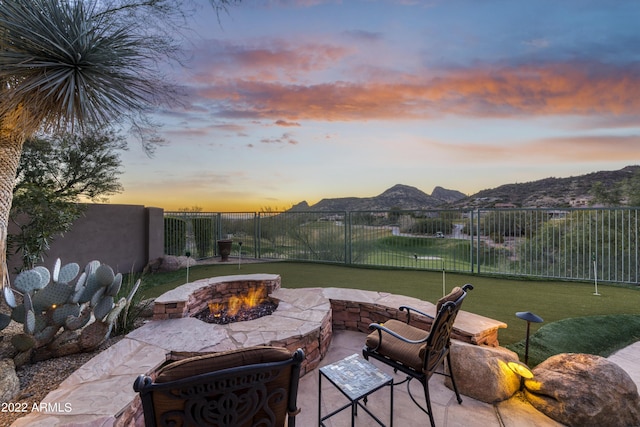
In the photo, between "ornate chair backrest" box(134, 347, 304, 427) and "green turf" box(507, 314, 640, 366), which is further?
"green turf" box(507, 314, 640, 366)

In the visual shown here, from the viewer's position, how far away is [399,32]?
517 centimetres

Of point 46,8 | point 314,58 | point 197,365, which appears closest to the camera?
point 197,365

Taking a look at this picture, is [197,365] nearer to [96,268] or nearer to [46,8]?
[96,268]

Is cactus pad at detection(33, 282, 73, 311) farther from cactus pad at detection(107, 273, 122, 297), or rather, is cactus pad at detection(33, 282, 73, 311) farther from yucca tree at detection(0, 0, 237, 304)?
yucca tree at detection(0, 0, 237, 304)

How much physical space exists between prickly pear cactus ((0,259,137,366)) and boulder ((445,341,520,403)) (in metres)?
3.23

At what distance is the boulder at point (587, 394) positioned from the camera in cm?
179

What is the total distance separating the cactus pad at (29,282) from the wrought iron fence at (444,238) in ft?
14.6

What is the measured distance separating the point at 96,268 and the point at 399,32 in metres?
6.32

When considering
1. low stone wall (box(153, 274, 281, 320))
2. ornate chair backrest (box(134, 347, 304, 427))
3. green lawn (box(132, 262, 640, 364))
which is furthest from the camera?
green lawn (box(132, 262, 640, 364))

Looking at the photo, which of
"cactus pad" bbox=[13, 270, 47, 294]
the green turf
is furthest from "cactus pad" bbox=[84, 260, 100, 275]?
the green turf

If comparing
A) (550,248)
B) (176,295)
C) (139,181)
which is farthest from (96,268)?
(550,248)

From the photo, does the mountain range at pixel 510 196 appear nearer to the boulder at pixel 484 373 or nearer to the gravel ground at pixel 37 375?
the gravel ground at pixel 37 375

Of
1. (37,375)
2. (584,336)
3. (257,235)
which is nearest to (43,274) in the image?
(37,375)

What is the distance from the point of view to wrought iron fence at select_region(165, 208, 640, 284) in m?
5.13
